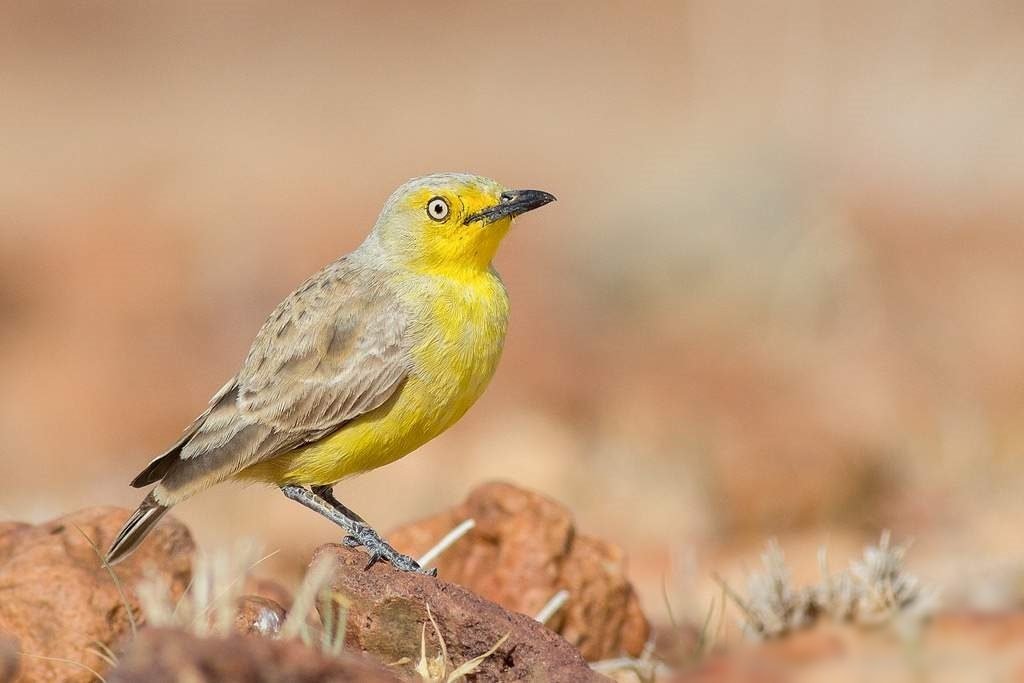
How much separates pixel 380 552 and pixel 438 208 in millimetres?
1803

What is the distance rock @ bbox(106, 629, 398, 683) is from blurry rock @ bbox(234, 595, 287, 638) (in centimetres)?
163

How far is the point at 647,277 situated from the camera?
16234 millimetres

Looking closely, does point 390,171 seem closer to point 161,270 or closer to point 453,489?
point 161,270

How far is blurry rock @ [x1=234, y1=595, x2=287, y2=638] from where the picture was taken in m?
5.37

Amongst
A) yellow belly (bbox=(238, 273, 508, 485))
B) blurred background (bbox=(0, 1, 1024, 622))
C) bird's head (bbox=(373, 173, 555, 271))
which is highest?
bird's head (bbox=(373, 173, 555, 271))

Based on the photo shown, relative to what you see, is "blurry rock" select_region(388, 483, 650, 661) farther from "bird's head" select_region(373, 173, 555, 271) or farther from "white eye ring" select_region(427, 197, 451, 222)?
"white eye ring" select_region(427, 197, 451, 222)

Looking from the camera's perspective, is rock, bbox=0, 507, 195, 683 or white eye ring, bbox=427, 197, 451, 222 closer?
rock, bbox=0, 507, 195, 683

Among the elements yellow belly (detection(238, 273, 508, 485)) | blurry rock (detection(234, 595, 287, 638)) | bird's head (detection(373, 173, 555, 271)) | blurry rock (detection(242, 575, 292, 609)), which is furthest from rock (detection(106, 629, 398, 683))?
bird's head (detection(373, 173, 555, 271))

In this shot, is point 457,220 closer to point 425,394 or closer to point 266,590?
point 425,394

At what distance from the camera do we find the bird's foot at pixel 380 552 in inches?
239

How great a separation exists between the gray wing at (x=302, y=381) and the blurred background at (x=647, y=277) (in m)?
2.19

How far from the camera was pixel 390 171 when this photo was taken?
29344mm

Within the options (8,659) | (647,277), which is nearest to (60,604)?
(8,659)

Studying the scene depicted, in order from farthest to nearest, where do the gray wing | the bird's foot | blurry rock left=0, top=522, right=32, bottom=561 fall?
the gray wing
blurry rock left=0, top=522, right=32, bottom=561
the bird's foot
